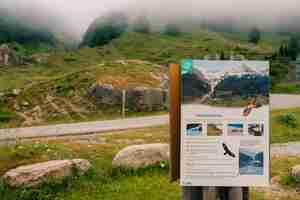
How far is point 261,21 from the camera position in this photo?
3514 inches

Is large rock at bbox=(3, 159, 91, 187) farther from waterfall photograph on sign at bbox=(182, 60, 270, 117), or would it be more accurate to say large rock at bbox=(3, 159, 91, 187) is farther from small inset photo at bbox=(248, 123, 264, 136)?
small inset photo at bbox=(248, 123, 264, 136)

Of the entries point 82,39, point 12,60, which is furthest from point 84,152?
point 82,39

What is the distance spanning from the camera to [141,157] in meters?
7.70

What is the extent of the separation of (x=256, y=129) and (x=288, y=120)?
10368mm

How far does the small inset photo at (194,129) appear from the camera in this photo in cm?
395

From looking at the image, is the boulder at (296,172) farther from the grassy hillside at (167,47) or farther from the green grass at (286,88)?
the grassy hillside at (167,47)

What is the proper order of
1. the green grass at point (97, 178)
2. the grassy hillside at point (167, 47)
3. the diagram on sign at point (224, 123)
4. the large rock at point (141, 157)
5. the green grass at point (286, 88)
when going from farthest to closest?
the grassy hillside at point (167, 47) < the green grass at point (286, 88) < the large rock at point (141, 157) < the green grass at point (97, 178) < the diagram on sign at point (224, 123)

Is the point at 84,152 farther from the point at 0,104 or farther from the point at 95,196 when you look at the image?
the point at 0,104

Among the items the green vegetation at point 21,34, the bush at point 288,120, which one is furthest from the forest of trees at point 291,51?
the bush at point 288,120

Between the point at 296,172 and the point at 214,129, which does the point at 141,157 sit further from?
the point at 214,129

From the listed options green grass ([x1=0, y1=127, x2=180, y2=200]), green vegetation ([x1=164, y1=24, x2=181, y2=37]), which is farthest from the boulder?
green vegetation ([x1=164, y1=24, x2=181, y2=37])

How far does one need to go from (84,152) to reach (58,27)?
6078 cm

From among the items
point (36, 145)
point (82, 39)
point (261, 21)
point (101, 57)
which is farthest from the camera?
point (261, 21)

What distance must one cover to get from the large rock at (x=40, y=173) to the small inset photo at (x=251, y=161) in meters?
3.70
